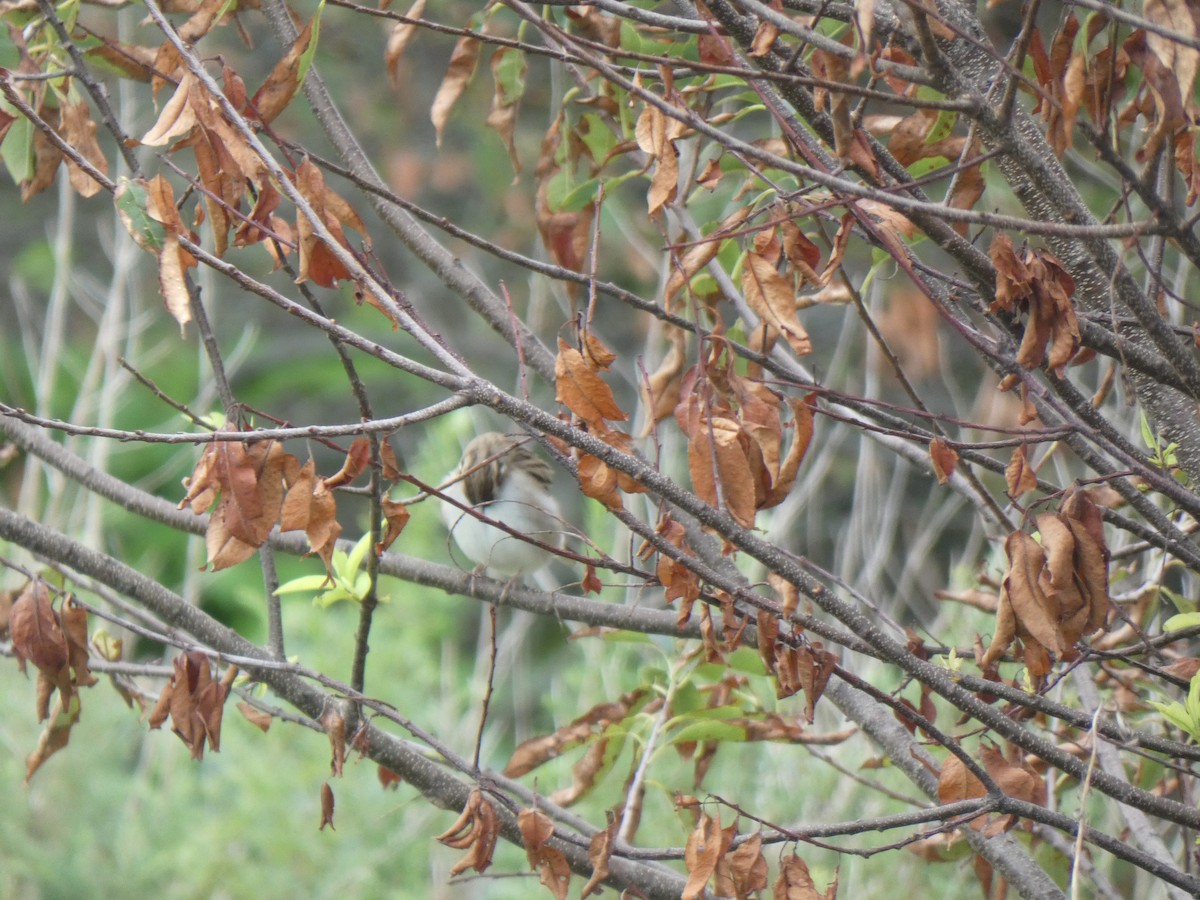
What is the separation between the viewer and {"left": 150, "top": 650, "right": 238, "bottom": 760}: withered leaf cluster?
57.9 inches

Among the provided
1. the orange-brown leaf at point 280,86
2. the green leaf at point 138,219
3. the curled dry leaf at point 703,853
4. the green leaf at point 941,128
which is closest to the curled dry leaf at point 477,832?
the curled dry leaf at point 703,853

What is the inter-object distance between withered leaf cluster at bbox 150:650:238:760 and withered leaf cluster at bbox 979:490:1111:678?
88 cm

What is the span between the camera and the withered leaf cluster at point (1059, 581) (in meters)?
1.18

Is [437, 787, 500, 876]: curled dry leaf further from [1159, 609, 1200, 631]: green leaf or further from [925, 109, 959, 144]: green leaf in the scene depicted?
[925, 109, 959, 144]: green leaf

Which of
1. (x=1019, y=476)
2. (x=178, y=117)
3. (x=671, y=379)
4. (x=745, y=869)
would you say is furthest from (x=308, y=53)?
(x=745, y=869)

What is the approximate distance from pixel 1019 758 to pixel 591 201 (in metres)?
0.97

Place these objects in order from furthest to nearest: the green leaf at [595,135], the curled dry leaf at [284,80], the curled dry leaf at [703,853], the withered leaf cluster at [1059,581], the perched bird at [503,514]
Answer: the perched bird at [503,514] < the green leaf at [595,135] < the curled dry leaf at [284,80] < the curled dry leaf at [703,853] < the withered leaf cluster at [1059,581]

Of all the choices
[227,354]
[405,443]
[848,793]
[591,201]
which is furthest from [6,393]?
[591,201]

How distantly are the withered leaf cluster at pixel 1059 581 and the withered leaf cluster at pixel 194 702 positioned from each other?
2.90 ft

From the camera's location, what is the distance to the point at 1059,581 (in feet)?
3.88

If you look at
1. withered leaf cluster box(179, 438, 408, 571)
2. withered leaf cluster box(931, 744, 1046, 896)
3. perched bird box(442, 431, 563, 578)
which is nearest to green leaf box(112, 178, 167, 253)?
withered leaf cluster box(179, 438, 408, 571)

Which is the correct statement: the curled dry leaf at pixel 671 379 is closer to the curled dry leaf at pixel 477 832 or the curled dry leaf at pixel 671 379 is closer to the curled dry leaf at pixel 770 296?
the curled dry leaf at pixel 770 296

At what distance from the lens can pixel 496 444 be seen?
361 centimetres

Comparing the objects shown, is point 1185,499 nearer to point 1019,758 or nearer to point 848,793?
point 1019,758
